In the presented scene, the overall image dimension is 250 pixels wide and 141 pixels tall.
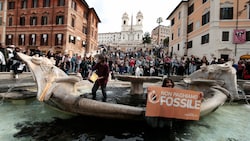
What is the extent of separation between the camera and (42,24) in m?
42.0

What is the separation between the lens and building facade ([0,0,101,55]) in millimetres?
40438

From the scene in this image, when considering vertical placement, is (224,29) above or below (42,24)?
below

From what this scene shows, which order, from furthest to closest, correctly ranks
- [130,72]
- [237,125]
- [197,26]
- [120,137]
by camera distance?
[197,26]
[130,72]
[237,125]
[120,137]

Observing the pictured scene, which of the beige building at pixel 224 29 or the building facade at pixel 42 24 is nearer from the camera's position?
the beige building at pixel 224 29

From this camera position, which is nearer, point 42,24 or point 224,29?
point 224,29

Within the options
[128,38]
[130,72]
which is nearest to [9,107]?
[130,72]

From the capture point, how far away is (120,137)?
16.6ft

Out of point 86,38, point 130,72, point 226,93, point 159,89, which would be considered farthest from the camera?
point 86,38

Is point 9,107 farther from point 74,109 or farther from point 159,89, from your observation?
point 159,89

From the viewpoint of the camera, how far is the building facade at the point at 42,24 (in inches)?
1592

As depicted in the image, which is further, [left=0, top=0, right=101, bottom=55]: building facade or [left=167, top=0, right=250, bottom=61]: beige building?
[left=0, top=0, right=101, bottom=55]: building facade

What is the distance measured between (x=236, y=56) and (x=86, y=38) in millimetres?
33350

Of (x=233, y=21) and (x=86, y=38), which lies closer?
(x=233, y=21)

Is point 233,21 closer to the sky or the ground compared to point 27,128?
closer to the sky
